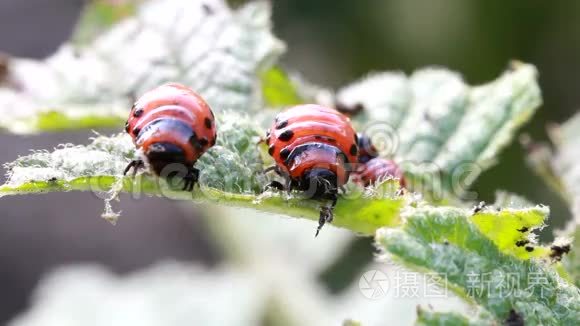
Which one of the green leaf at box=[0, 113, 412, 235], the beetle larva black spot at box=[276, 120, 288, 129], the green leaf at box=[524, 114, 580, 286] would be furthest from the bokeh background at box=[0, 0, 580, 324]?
the green leaf at box=[0, 113, 412, 235]

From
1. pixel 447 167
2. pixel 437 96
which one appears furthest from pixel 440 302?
pixel 437 96

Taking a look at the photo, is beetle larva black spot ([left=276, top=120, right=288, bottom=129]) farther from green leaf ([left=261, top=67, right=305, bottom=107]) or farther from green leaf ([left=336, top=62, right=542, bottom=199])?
green leaf ([left=261, top=67, right=305, bottom=107])

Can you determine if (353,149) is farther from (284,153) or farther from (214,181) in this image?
(214,181)

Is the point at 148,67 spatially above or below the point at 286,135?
above

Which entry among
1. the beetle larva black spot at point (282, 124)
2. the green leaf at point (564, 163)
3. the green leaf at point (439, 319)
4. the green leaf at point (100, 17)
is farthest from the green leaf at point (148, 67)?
the green leaf at point (439, 319)

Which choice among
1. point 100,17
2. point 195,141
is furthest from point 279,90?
point 195,141
